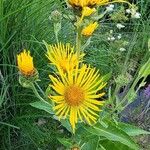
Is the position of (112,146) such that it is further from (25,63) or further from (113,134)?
(25,63)

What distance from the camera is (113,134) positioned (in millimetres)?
1853

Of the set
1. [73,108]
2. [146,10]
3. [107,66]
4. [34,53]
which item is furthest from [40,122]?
[146,10]

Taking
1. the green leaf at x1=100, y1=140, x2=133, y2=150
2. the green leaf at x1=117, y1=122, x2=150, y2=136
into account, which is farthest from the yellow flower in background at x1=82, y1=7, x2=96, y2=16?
the green leaf at x1=100, y1=140, x2=133, y2=150

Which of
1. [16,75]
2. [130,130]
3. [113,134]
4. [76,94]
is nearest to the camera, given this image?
[76,94]

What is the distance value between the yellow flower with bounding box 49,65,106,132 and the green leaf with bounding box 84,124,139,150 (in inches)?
8.7

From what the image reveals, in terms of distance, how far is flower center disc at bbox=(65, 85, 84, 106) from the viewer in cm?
159

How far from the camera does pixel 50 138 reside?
2609mm

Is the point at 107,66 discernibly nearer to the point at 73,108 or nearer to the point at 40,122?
the point at 40,122

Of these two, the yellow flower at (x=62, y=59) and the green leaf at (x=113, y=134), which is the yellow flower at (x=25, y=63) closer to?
the yellow flower at (x=62, y=59)

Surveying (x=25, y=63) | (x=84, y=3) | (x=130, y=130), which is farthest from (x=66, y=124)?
(x=84, y=3)

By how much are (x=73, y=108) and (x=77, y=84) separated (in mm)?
76

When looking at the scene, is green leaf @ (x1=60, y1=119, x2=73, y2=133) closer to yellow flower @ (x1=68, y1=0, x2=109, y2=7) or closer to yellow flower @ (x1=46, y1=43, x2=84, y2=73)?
yellow flower @ (x1=46, y1=43, x2=84, y2=73)

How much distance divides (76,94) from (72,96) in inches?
0.6

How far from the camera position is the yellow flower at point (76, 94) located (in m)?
1.59
